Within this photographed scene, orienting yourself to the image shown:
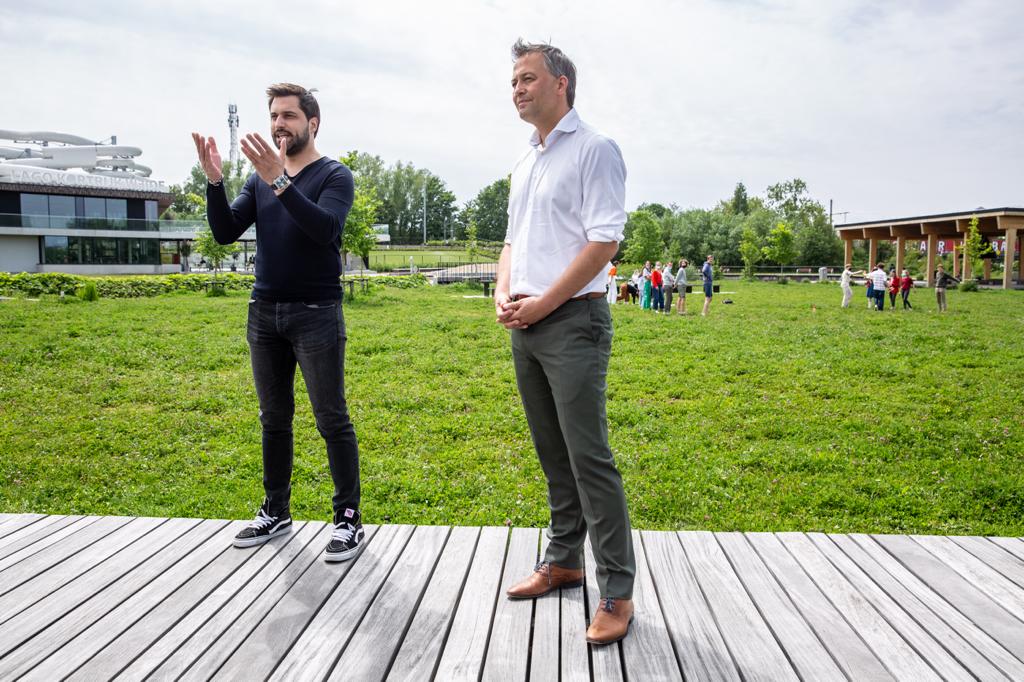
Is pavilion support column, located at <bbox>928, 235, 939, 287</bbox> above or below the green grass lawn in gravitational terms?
above

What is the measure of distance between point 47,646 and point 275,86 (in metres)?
2.36

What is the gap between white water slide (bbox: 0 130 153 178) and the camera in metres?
51.5

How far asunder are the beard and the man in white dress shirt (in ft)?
3.74

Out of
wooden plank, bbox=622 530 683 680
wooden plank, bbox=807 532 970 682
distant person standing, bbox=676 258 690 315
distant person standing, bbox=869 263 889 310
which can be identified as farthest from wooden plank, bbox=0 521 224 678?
distant person standing, bbox=869 263 889 310

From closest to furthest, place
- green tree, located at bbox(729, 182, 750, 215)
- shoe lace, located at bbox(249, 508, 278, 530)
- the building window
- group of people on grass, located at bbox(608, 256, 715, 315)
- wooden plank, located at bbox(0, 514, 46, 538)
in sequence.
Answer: shoe lace, located at bbox(249, 508, 278, 530), wooden plank, located at bbox(0, 514, 46, 538), group of people on grass, located at bbox(608, 256, 715, 315), the building window, green tree, located at bbox(729, 182, 750, 215)

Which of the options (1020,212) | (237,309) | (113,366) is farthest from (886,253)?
(113,366)

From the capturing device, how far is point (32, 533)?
3.41m

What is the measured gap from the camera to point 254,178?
3348 mm

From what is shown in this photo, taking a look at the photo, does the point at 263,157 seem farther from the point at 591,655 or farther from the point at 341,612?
the point at 591,655

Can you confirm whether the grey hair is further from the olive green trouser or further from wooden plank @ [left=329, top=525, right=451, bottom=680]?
wooden plank @ [left=329, top=525, right=451, bottom=680]

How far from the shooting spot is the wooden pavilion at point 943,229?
36.1m

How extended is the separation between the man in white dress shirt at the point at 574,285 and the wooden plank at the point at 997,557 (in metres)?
1.76

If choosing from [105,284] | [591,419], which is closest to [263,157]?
[591,419]

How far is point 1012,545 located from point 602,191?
107 inches
